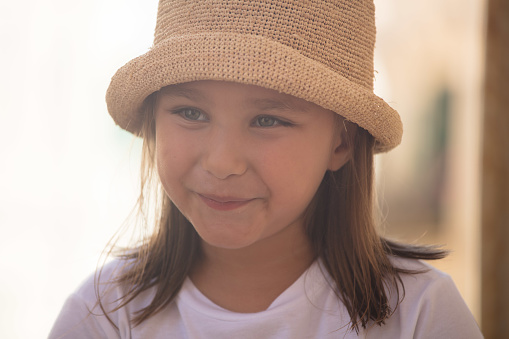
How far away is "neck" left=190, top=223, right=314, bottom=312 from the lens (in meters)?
1.42

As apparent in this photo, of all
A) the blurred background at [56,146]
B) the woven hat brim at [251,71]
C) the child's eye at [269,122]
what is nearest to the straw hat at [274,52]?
the woven hat brim at [251,71]

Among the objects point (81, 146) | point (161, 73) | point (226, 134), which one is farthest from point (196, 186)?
point (81, 146)

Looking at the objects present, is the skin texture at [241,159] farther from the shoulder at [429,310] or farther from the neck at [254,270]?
the shoulder at [429,310]

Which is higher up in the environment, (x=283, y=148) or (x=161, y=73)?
(x=161, y=73)

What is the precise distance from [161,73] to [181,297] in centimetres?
62

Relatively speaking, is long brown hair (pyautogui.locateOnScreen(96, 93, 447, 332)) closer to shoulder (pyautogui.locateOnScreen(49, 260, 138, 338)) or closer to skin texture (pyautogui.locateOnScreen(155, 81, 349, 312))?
shoulder (pyautogui.locateOnScreen(49, 260, 138, 338))

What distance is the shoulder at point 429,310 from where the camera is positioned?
1.34 m

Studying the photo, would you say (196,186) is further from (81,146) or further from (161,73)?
(81,146)

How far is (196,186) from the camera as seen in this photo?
129 cm

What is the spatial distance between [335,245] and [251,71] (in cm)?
61

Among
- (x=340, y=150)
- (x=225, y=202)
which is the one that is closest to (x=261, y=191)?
(x=225, y=202)

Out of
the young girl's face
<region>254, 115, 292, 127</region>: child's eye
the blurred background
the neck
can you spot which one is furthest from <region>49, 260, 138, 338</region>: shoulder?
the blurred background

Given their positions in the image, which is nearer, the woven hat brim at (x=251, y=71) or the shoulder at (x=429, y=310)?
the woven hat brim at (x=251, y=71)

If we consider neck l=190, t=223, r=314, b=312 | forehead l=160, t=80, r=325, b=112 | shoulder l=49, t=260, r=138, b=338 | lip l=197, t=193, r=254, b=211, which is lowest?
shoulder l=49, t=260, r=138, b=338
